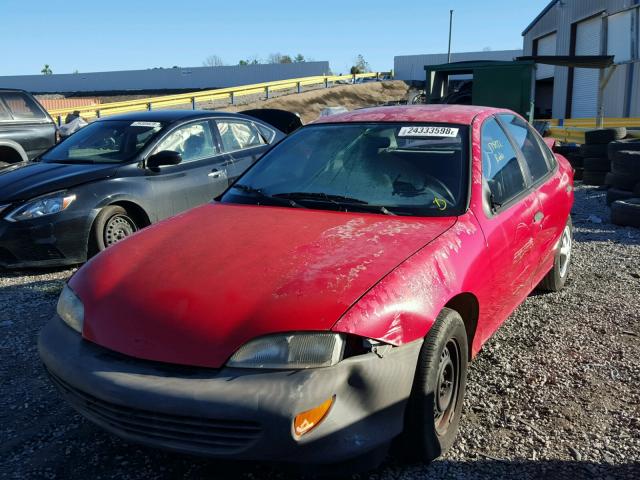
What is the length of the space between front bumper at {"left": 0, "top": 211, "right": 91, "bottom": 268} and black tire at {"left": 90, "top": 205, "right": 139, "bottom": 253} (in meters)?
0.10

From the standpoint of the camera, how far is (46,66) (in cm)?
10156

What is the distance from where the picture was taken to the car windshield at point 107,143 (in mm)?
6105

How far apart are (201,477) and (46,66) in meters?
114

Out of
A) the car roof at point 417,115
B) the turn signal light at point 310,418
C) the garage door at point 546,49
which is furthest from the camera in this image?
the garage door at point 546,49

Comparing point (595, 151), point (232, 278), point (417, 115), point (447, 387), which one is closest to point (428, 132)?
point (417, 115)

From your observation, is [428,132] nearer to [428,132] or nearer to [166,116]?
[428,132]

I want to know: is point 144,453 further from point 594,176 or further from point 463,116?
point 594,176

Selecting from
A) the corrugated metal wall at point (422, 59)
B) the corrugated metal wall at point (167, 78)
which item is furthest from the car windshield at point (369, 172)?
the corrugated metal wall at point (167, 78)

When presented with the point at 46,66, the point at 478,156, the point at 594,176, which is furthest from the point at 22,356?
the point at 46,66

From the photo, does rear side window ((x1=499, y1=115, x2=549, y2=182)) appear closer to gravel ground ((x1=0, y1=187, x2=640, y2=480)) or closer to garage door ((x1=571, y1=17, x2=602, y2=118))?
gravel ground ((x1=0, y1=187, x2=640, y2=480))

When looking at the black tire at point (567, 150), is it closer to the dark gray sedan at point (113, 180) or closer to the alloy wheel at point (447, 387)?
the dark gray sedan at point (113, 180)

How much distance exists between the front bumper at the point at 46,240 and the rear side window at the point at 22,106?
13.1 feet

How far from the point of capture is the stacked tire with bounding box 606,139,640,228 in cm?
720

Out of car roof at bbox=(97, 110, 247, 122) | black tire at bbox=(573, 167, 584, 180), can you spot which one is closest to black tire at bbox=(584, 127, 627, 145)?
black tire at bbox=(573, 167, 584, 180)
